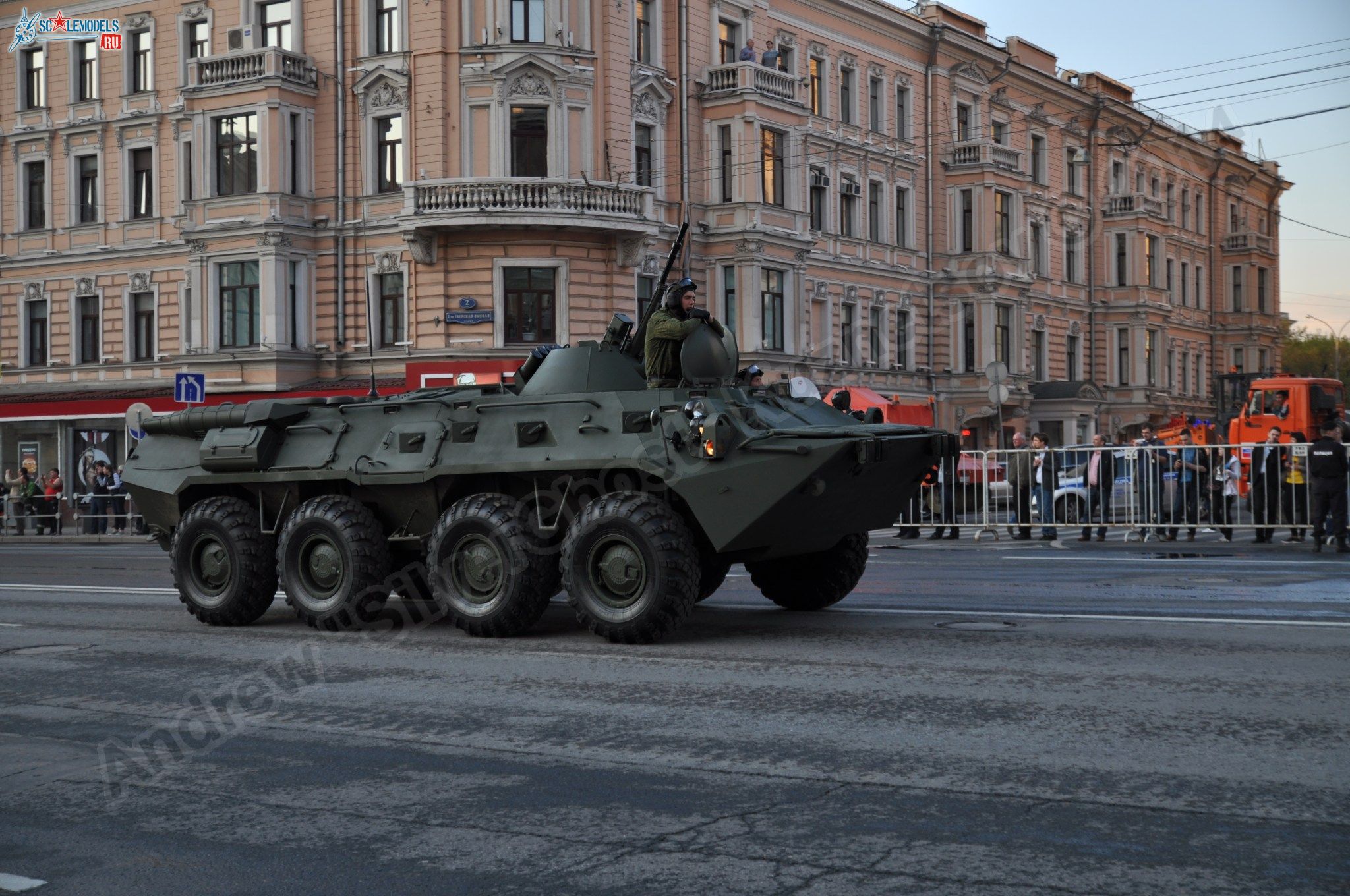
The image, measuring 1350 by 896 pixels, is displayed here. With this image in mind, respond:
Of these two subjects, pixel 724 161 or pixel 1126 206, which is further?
pixel 1126 206

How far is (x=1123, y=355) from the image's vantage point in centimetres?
6134

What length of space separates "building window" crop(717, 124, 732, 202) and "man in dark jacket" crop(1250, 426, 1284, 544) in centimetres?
2006

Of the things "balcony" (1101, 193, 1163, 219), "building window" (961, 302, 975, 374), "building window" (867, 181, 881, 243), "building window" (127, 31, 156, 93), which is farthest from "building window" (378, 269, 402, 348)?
"balcony" (1101, 193, 1163, 219)

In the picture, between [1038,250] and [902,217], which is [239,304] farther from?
[1038,250]

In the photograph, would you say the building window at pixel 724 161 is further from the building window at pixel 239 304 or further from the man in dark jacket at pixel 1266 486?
the man in dark jacket at pixel 1266 486

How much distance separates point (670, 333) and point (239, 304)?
29.0 m

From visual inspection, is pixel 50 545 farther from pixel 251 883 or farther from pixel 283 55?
pixel 251 883

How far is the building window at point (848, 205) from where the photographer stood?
44.2 m

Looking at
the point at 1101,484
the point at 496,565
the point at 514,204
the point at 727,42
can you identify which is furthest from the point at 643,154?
the point at 496,565

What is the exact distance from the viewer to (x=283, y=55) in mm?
36219

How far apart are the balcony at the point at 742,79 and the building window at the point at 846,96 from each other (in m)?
4.93

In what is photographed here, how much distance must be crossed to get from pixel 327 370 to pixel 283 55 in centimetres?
752

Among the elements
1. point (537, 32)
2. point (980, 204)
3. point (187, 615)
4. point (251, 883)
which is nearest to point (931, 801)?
point (251, 883)

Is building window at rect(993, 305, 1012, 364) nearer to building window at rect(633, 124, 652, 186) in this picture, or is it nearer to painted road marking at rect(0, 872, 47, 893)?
building window at rect(633, 124, 652, 186)
